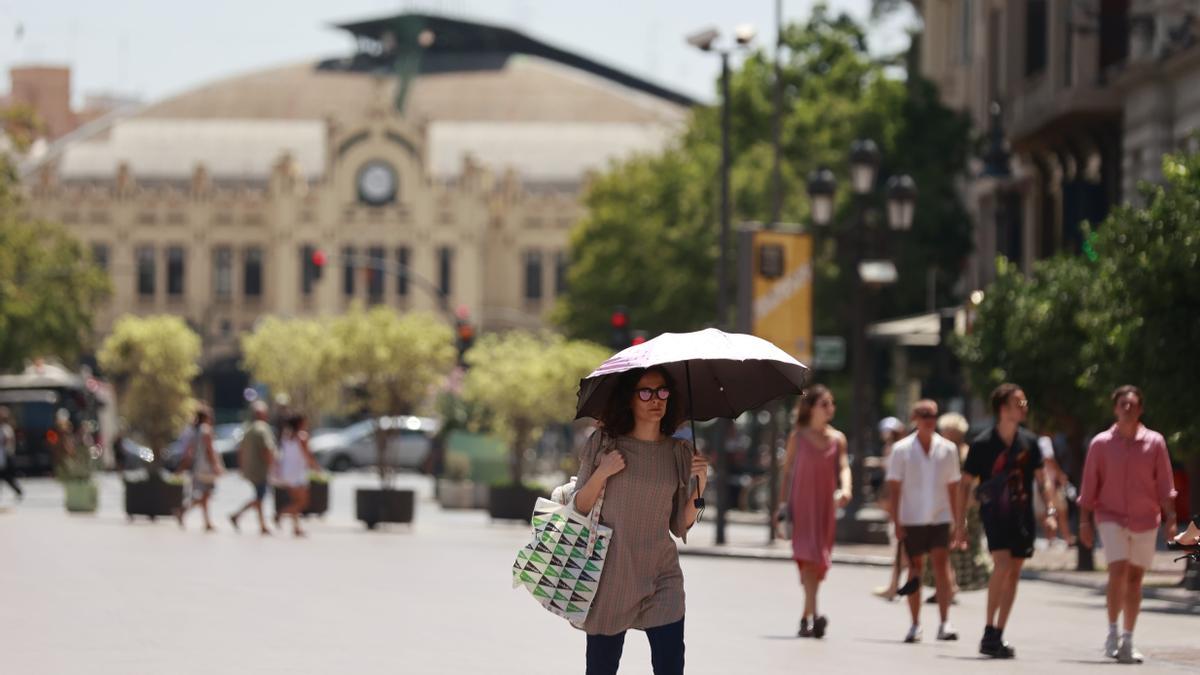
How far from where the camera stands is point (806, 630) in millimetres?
17406

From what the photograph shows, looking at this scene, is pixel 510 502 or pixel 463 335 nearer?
pixel 510 502

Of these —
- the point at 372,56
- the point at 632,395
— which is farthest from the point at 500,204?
the point at 632,395

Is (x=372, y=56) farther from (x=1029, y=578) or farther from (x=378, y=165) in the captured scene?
(x=1029, y=578)

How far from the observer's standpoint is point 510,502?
39.4 m

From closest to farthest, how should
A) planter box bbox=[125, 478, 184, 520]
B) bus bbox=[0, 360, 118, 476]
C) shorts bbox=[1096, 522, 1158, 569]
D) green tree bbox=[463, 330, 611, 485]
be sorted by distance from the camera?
1. shorts bbox=[1096, 522, 1158, 569]
2. planter box bbox=[125, 478, 184, 520]
3. green tree bbox=[463, 330, 611, 485]
4. bus bbox=[0, 360, 118, 476]

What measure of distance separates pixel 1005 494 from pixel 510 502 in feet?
77.2

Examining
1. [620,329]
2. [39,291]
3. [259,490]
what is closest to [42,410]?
[39,291]

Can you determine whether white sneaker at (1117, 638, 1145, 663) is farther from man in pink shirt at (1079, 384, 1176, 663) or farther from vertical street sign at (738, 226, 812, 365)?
vertical street sign at (738, 226, 812, 365)

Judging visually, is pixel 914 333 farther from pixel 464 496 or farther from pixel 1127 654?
pixel 1127 654

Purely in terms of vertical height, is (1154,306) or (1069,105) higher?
(1069,105)

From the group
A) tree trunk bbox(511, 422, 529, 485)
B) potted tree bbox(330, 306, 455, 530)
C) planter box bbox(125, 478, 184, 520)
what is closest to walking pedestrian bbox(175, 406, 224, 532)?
planter box bbox(125, 478, 184, 520)

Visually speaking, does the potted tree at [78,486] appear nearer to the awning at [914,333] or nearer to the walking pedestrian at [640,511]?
the awning at [914,333]

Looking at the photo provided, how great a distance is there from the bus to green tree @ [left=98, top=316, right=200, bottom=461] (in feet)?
5.15

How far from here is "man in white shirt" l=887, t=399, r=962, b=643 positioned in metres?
17.7
